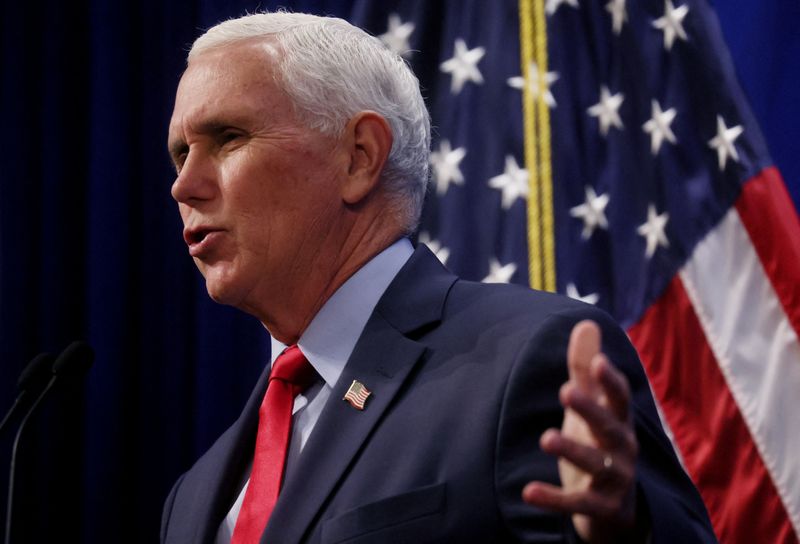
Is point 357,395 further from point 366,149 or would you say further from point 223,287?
point 366,149

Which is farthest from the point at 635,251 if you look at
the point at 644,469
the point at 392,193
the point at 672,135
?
the point at 644,469

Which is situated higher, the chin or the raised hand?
the raised hand

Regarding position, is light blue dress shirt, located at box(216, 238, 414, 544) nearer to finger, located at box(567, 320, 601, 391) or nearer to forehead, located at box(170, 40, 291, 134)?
forehead, located at box(170, 40, 291, 134)

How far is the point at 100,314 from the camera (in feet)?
9.46

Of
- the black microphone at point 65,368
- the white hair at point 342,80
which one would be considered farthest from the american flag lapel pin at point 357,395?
the black microphone at point 65,368

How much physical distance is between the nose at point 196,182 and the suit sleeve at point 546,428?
0.56m

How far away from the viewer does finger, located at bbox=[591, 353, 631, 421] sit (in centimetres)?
79

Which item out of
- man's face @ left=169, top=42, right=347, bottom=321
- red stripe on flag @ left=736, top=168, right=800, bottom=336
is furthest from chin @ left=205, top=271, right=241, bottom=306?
red stripe on flag @ left=736, top=168, right=800, bottom=336

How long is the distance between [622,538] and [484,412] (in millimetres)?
248

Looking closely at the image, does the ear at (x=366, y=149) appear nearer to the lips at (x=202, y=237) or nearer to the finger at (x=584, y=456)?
the lips at (x=202, y=237)

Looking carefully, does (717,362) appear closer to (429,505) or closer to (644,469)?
(644,469)

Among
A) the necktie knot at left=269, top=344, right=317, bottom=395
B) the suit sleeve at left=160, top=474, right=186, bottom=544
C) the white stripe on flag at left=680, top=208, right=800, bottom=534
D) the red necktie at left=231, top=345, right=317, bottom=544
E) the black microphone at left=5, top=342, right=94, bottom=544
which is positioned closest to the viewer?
the red necktie at left=231, top=345, right=317, bottom=544

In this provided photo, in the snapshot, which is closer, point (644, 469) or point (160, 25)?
point (644, 469)

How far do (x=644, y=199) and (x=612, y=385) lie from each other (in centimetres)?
160
